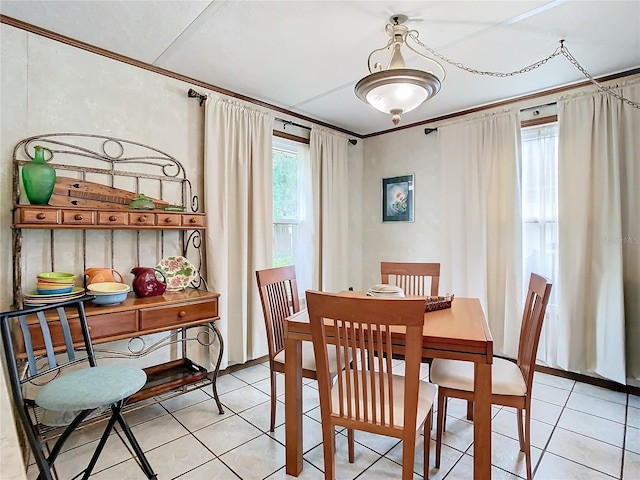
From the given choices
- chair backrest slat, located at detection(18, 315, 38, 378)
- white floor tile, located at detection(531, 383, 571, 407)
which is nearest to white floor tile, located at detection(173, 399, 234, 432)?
chair backrest slat, located at detection(18, 315, 38, 378)

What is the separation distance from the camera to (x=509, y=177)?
325cm

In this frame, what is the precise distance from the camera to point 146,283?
239 cm

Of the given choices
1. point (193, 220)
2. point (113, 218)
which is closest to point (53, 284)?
point (113, 218)

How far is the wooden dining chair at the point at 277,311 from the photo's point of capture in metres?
2.19

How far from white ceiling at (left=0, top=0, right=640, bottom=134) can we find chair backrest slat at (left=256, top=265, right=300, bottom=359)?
1.51 metres

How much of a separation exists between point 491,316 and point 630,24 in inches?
93.5

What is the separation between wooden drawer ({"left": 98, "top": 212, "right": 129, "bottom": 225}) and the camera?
2209mm

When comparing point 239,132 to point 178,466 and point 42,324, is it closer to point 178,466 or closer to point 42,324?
point 42,324

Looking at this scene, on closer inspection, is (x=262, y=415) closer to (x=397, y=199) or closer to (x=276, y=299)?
(x=276, y=299)

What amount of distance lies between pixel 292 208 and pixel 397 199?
4.10 ft

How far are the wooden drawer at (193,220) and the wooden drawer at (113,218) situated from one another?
0.40 meters

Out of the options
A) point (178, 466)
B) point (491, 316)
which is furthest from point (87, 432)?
point (491, 316)

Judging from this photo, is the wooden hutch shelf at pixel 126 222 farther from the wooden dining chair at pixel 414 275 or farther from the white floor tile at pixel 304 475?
the wooden dining chair at pixel 414 275

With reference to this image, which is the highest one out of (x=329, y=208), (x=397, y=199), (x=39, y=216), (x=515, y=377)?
(x=397, y=199)
